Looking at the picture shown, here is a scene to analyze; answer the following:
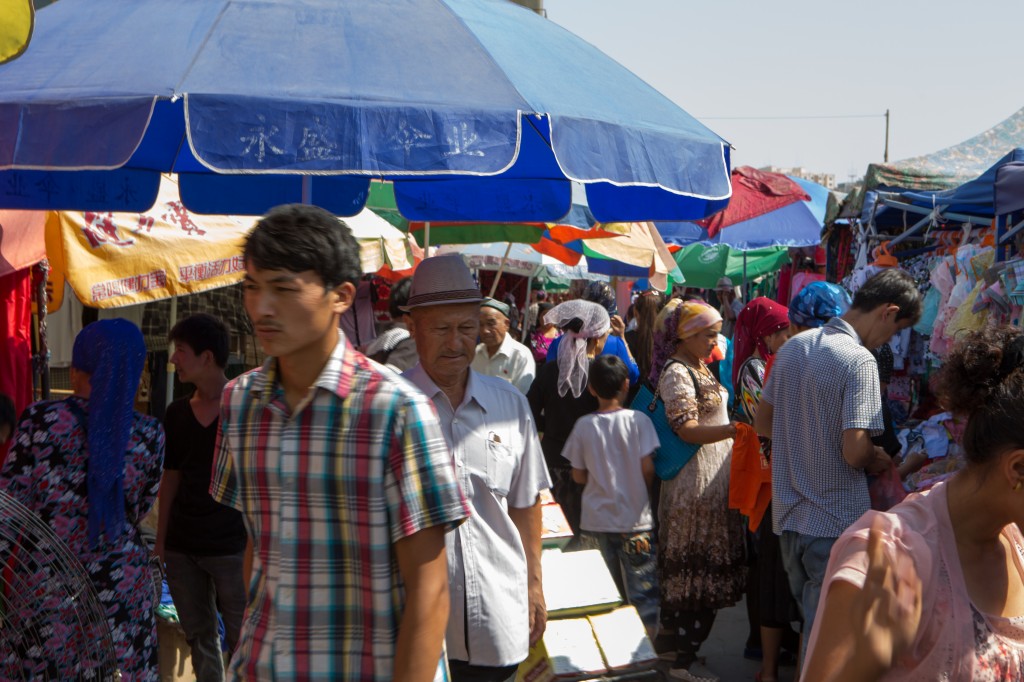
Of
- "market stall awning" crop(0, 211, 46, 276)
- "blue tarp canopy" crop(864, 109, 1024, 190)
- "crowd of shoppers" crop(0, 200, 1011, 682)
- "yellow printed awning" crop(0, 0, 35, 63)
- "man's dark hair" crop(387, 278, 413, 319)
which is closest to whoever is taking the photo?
"crowd of shoppers" crop(0, 200, 1011, 682)

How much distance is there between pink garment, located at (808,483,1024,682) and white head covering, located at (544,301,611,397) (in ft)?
15.2

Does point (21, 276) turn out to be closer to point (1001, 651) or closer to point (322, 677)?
point (322, 677)

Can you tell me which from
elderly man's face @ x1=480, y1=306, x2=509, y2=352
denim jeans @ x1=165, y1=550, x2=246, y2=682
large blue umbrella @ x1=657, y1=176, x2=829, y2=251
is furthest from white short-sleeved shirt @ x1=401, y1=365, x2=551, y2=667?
large blue umbrella @ x1=657, y1=176, x2=829, y2=251

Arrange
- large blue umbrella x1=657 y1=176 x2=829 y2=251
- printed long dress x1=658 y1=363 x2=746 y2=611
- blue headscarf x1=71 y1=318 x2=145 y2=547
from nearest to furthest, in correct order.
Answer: blue headscarf x1=71 y1=318 x2=145 y2=547 → printed long dress x1=658 y1=363 x2=746 y2=611 → large blue umbrella x1=657 y1=176 x2=829 y2=251

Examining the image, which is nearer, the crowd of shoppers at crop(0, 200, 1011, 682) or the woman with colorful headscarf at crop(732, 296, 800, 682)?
the crowd of shoppers at crop(0, 200, 1011, 682)

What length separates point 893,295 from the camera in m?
4.58

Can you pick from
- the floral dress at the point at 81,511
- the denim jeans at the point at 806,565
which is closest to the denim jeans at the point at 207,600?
the floral dress at the point at 81,511

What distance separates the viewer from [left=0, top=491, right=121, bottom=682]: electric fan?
10.1ft

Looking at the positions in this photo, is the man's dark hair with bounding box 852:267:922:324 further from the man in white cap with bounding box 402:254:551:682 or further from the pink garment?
the pink garment

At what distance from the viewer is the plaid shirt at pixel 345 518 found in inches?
82.2

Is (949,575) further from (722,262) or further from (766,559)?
(722,262)

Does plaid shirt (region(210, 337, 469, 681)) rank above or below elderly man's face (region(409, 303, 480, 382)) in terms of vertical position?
below

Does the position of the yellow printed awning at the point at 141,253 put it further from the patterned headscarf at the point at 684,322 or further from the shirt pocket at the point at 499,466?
the shirt pocket at the point at 499,466

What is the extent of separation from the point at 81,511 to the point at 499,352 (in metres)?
3.68
